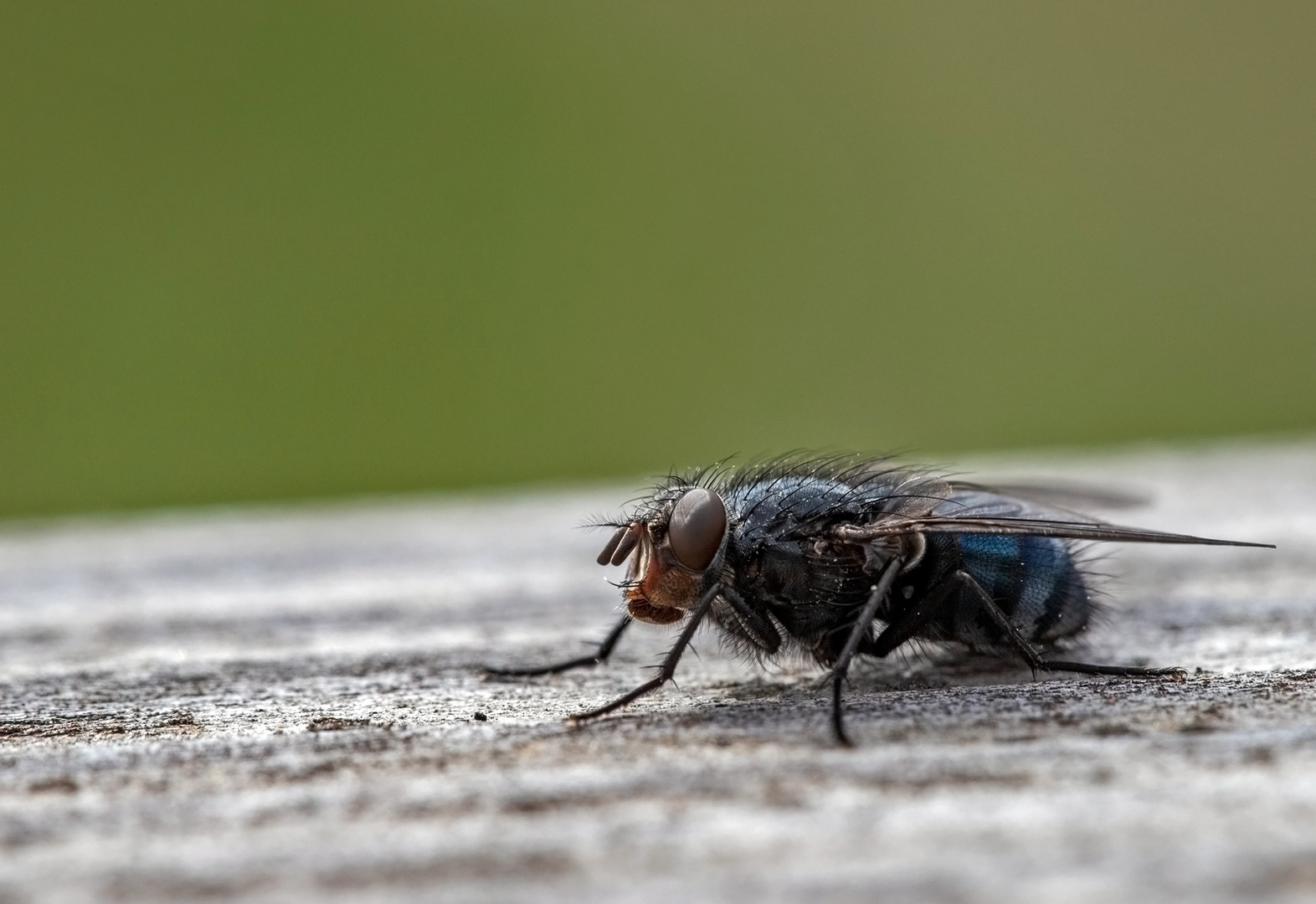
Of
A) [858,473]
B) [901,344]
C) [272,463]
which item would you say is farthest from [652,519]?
[901,344]

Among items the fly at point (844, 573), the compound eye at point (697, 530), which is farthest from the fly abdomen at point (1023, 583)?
the compound eye at point (697, 530)

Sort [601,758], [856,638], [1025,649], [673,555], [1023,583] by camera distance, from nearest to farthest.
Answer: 1. [601,758]
2. [856,638]
3. [1025,649]
4. [673,555]
5. [1023,583]

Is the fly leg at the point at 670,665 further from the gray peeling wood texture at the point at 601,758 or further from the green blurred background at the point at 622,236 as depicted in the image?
the green blurred background at the point at 622,236

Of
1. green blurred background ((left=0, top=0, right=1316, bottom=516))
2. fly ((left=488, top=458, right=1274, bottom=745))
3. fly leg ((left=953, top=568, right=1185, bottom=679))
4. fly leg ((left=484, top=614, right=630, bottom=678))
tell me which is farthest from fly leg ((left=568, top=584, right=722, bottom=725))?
green blurred background ((left=0, top=0, right=1316, bottom=516))

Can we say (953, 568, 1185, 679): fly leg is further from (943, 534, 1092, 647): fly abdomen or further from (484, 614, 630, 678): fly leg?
(484, 614, 630, 678): fly leg

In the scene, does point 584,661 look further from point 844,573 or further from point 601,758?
point 601,758

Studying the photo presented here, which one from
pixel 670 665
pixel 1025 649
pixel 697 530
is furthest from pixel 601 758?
pixel 1025 649
